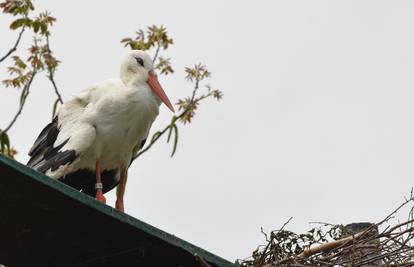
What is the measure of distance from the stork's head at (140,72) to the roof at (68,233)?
295 centimetres

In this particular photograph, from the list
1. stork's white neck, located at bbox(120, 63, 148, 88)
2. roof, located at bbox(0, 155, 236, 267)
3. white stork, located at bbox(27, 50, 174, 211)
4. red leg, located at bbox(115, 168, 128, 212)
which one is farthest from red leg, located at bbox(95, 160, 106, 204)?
roof, located at bbox(0, 155, 236, 267)

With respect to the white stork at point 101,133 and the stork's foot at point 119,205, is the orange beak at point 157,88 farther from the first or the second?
the stork's foot at point 119,205

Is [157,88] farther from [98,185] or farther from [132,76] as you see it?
[98,185]

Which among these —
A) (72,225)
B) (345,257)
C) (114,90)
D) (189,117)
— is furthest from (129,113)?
(72,225)

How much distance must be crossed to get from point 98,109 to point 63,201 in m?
3.18

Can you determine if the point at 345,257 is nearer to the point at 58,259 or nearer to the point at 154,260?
the point at 154,260

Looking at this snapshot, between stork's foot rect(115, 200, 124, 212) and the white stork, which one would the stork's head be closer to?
the white stork

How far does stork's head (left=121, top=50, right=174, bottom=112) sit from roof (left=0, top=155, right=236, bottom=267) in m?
2.95

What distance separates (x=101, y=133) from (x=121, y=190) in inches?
24.5

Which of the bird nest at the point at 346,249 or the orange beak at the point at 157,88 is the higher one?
the orange beak at the point at 157,88

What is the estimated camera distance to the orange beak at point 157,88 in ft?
25.7

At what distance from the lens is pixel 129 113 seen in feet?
25.1

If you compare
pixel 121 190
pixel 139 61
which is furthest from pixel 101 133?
pixel 139 61

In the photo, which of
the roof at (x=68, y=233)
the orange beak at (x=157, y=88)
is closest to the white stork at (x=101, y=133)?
the orange beak at (x=157, y=88)
